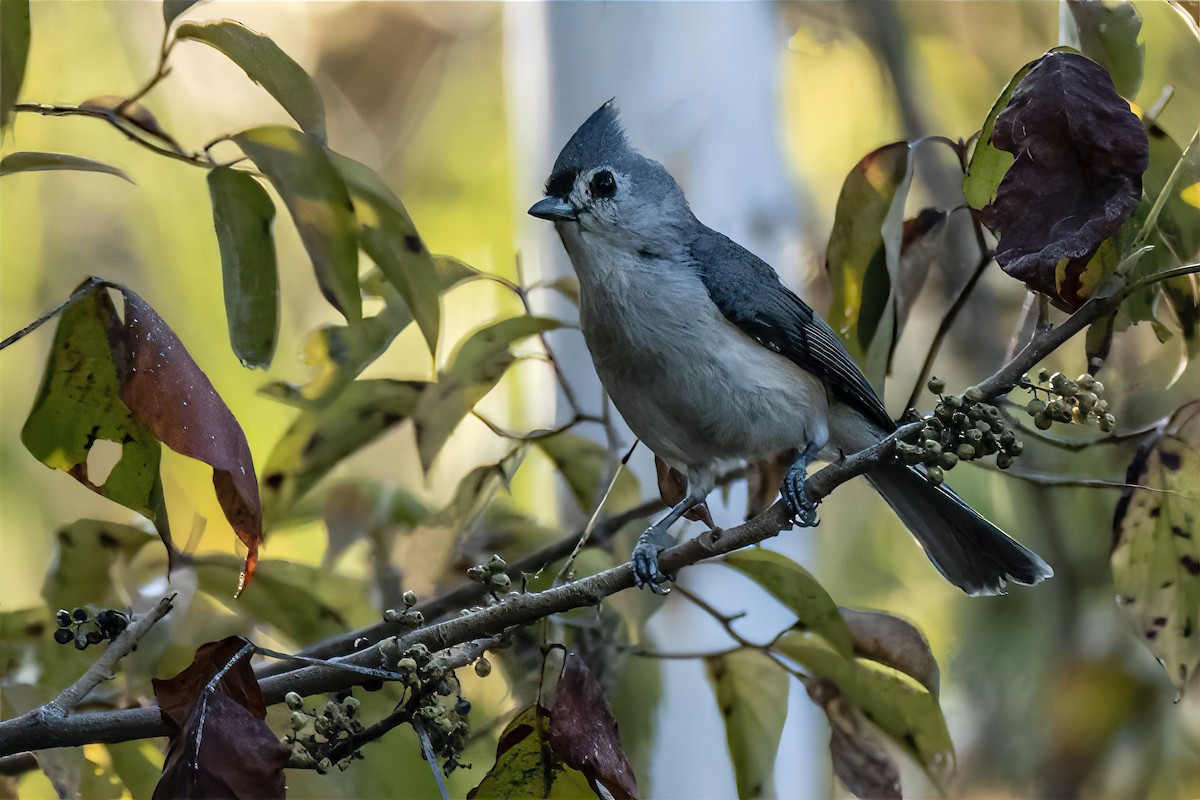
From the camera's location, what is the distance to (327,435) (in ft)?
3.92

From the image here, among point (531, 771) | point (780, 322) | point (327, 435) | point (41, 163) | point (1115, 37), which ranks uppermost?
point (1115, 37)

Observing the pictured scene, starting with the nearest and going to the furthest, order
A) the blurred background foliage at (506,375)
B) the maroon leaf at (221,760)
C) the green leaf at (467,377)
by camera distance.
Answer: the maroon leaf at (221,760), the green leaf at (467,377), the blurred background foliage at (506,375)

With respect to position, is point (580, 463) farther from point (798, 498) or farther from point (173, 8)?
point (173, 8)

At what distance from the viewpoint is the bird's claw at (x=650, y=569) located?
1092 mm

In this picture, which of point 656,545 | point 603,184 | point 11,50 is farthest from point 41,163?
point 656,545

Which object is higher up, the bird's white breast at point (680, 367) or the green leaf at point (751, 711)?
the bird's white breast at point (680, 367)

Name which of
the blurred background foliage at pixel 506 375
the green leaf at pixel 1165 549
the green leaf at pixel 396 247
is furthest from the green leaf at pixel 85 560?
the green leaf at pixel 1165 549

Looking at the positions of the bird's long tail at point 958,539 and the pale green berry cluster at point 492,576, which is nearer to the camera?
the pale green berry cluster at point 492,576

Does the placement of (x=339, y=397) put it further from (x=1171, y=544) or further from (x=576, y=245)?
(x=1171, y=544)

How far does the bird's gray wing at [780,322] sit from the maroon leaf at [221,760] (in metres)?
0.71

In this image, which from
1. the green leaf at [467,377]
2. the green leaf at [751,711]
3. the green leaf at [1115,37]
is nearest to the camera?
the green leaf at [1115,37]

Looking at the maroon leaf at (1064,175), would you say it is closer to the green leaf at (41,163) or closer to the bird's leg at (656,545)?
the bird's leg at (656,545)

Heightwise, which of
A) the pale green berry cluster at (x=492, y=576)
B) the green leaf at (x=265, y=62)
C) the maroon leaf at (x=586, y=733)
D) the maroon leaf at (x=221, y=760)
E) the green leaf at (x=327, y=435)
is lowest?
the maroon leaf at (x=586, y=733)

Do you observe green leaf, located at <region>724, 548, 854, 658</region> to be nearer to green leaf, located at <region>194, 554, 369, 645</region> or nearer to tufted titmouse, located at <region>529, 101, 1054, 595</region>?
tufted titmouse, located at <region>529, 101, 1054, 595</region>
